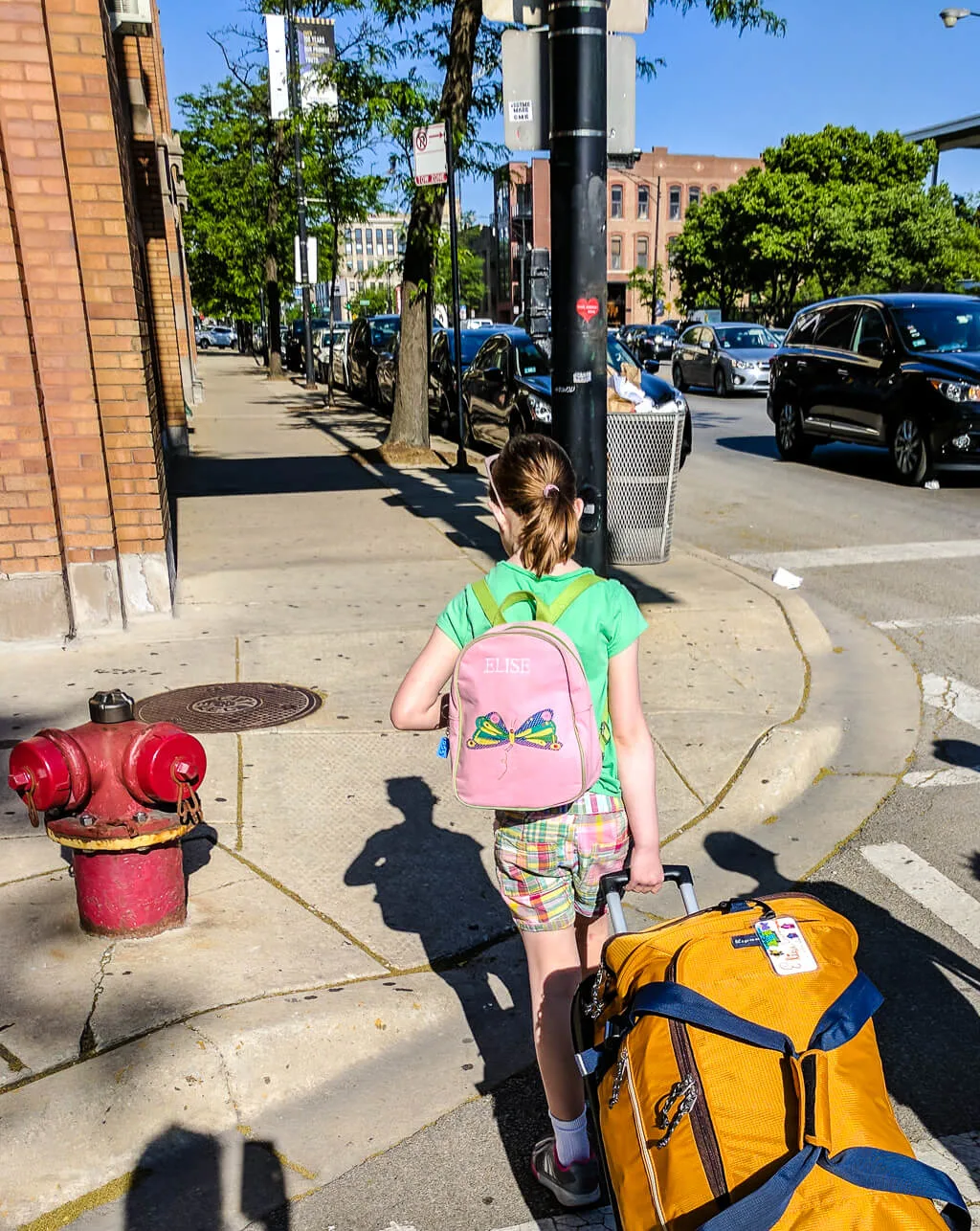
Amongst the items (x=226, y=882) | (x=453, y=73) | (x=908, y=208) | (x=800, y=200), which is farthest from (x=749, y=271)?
(x=226, y=882)

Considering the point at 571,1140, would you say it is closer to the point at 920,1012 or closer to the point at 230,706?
the point at 920,1012

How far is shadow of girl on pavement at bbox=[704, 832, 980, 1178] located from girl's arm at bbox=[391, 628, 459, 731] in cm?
173

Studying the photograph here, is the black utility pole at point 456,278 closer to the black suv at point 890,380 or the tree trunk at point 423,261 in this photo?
the tree trunk at point 423,261

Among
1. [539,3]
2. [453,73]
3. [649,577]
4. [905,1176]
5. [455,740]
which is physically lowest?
[649,577]

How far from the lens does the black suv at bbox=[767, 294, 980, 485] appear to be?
38.9ft

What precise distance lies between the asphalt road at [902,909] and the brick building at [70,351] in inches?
178

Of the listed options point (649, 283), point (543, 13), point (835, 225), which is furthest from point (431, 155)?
point (649, 283)

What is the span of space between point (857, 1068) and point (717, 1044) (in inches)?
8.8

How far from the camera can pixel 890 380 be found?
1260 centimetres

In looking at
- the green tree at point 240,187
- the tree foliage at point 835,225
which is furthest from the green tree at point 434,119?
the tree foliage at point 835,225

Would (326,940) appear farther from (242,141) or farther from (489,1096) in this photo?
(242,141)

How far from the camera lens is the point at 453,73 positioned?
13.0m

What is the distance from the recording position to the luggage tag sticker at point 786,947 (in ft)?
6.05

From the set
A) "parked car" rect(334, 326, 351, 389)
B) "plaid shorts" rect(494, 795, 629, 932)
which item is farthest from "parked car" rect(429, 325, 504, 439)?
"plaid shorts" rect(494, 795, 629, 932)
